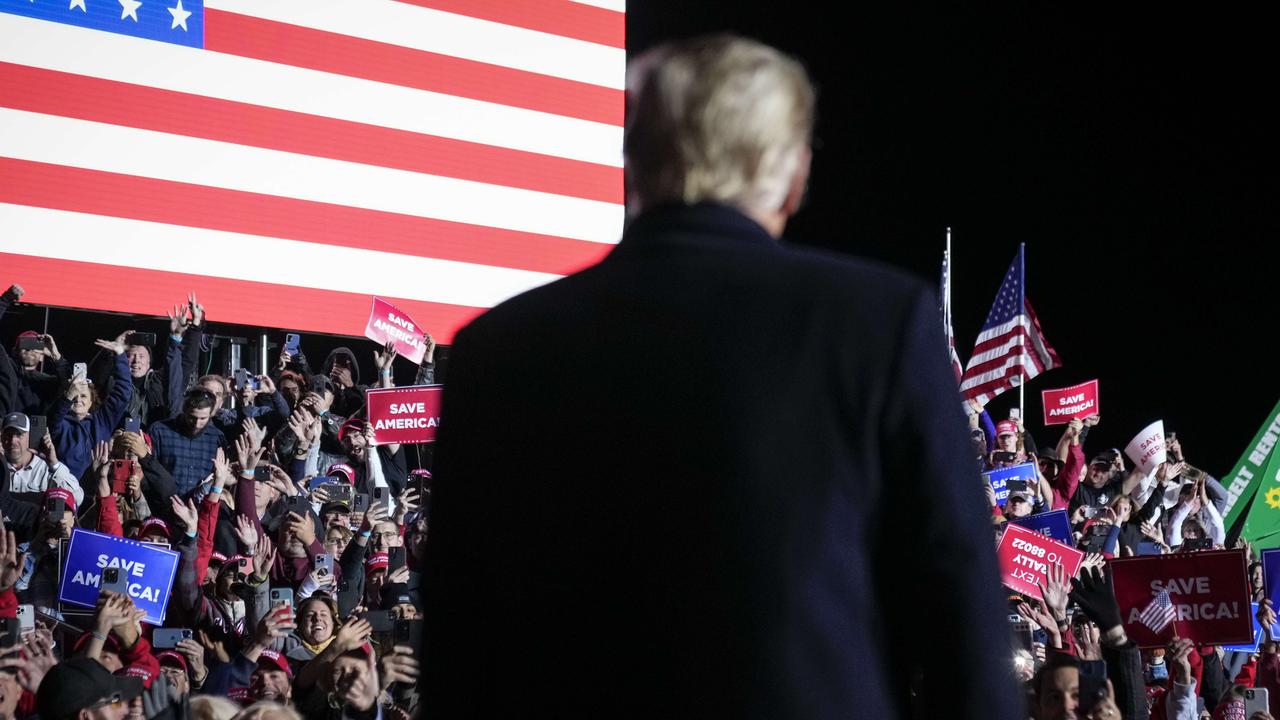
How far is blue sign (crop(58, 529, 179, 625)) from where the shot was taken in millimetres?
4926

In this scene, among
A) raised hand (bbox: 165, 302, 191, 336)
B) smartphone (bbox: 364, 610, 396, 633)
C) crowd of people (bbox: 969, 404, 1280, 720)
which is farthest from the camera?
raised hand (bbox: 165, 302, 191, 336)

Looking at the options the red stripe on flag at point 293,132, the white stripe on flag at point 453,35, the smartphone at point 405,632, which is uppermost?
the white stripe on flag at point 453,35

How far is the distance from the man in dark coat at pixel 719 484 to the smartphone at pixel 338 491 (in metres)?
5.52

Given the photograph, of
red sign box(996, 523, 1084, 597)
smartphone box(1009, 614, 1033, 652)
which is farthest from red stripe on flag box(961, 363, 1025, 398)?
smartphone box(1009, 614, 1033, 652)

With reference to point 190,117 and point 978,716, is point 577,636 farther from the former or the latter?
point 190,117

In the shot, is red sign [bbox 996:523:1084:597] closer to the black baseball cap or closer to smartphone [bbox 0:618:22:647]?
the black baseball cap

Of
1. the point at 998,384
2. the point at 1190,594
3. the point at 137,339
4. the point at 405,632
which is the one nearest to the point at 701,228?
the point at 405,632

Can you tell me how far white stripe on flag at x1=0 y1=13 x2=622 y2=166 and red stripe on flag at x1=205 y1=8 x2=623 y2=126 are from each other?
6 cm

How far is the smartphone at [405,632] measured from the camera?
5.00m

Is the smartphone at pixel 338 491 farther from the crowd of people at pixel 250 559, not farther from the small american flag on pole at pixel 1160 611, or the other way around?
the small american flag on pole at pixel 1160 611

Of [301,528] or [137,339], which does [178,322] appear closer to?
[137,339]

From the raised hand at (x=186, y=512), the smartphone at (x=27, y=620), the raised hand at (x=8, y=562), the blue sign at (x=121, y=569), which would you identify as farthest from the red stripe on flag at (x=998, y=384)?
the smartphone at (x=27, y=620)

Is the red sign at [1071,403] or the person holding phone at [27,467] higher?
the red sign at [1071,403]

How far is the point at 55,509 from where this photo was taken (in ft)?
18.2
